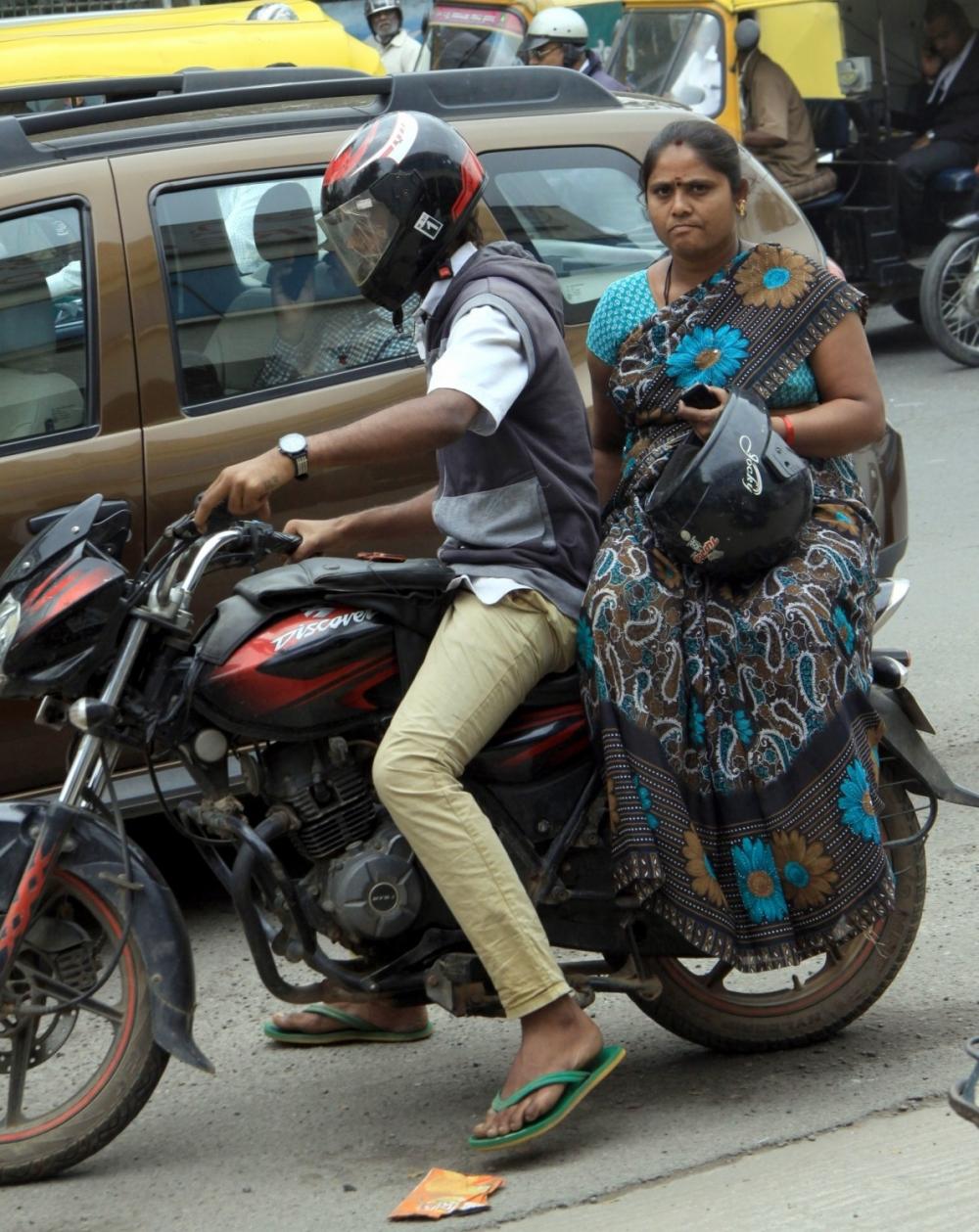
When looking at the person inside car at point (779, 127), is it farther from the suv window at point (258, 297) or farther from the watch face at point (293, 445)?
the watch face at point (293, 445)

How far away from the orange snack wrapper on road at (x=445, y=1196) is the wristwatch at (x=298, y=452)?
1252 mm

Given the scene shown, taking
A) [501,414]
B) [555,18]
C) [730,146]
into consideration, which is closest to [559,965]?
[501,414]

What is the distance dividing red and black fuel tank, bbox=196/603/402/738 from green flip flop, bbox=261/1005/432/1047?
0.87 m

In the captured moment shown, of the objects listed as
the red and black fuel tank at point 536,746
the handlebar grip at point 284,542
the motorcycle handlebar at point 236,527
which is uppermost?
the motorcycle handlebar at point 236,527

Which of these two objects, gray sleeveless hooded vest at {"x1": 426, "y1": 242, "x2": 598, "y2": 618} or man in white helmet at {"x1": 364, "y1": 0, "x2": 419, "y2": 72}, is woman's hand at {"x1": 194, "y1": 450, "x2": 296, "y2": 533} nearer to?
gray sleeveless hooded vest at {"x1": 426, "y1": 242, "x2": 598, "y2": 618}

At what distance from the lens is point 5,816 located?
132 inches

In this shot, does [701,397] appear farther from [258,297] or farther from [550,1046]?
[258,297]

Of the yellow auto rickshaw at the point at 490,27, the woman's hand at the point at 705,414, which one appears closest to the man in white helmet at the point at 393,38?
the yellow auto rickshaw at the point at 490,27

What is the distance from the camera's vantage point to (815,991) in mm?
3807

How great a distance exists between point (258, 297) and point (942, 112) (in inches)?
363

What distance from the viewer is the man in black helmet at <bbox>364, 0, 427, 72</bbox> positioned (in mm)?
12750

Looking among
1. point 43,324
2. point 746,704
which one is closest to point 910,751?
point 746,704

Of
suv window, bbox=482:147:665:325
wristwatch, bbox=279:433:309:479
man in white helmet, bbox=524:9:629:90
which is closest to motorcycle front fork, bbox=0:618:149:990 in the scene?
wristwatch, bbox=279:433:309:479

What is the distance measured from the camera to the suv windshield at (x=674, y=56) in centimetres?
1209
